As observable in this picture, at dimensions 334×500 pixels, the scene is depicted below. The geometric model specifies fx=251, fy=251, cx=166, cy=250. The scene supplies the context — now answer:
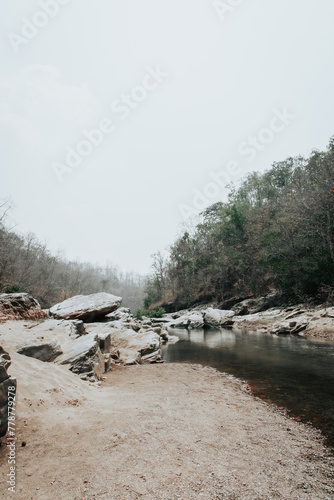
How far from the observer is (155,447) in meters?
2.63

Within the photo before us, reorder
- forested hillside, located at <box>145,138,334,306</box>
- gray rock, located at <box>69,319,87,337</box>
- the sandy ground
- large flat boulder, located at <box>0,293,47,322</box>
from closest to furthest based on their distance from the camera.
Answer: the sandy ground, gray rock, located at <box>69,319,87,337</box>, large flat boulder, located at <box>0,293,47,322</box>, forested hillside, located at <box>145,138,334,306</box>

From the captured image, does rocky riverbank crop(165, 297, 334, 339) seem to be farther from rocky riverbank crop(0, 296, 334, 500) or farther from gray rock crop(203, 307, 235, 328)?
rocky riverbank crop(0, 296, 334, 500)

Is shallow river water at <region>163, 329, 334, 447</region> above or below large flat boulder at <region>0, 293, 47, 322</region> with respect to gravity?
below

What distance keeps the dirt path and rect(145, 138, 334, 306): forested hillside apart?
45.0 ft

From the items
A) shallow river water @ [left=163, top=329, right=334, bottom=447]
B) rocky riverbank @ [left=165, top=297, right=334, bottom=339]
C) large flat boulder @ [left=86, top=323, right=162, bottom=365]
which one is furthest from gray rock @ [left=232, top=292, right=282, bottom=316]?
large flat boulder @ [left=86, top=323, right=162, bottom=365]

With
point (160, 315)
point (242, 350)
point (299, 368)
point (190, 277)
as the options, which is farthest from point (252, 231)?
point (299, 368)

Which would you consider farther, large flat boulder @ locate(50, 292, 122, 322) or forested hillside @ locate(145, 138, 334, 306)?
forested hillside @ locate(145, 138, 334, 306)

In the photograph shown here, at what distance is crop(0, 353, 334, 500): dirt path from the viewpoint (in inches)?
79.4

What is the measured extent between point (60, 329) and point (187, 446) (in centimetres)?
577

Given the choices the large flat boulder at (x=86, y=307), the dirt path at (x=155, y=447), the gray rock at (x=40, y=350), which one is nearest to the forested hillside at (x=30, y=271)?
the large flat boulder at (x=86, y=307)

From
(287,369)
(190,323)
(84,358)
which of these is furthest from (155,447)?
(190,323)

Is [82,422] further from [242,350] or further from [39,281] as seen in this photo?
[39,281]

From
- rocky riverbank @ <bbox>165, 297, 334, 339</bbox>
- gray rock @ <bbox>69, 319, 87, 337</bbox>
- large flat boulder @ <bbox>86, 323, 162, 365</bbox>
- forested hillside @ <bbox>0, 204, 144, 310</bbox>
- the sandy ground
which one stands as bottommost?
rocky riverbank @ <bbox>165, 297, 334, 339</bbox>

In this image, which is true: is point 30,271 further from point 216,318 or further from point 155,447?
point 155,447
